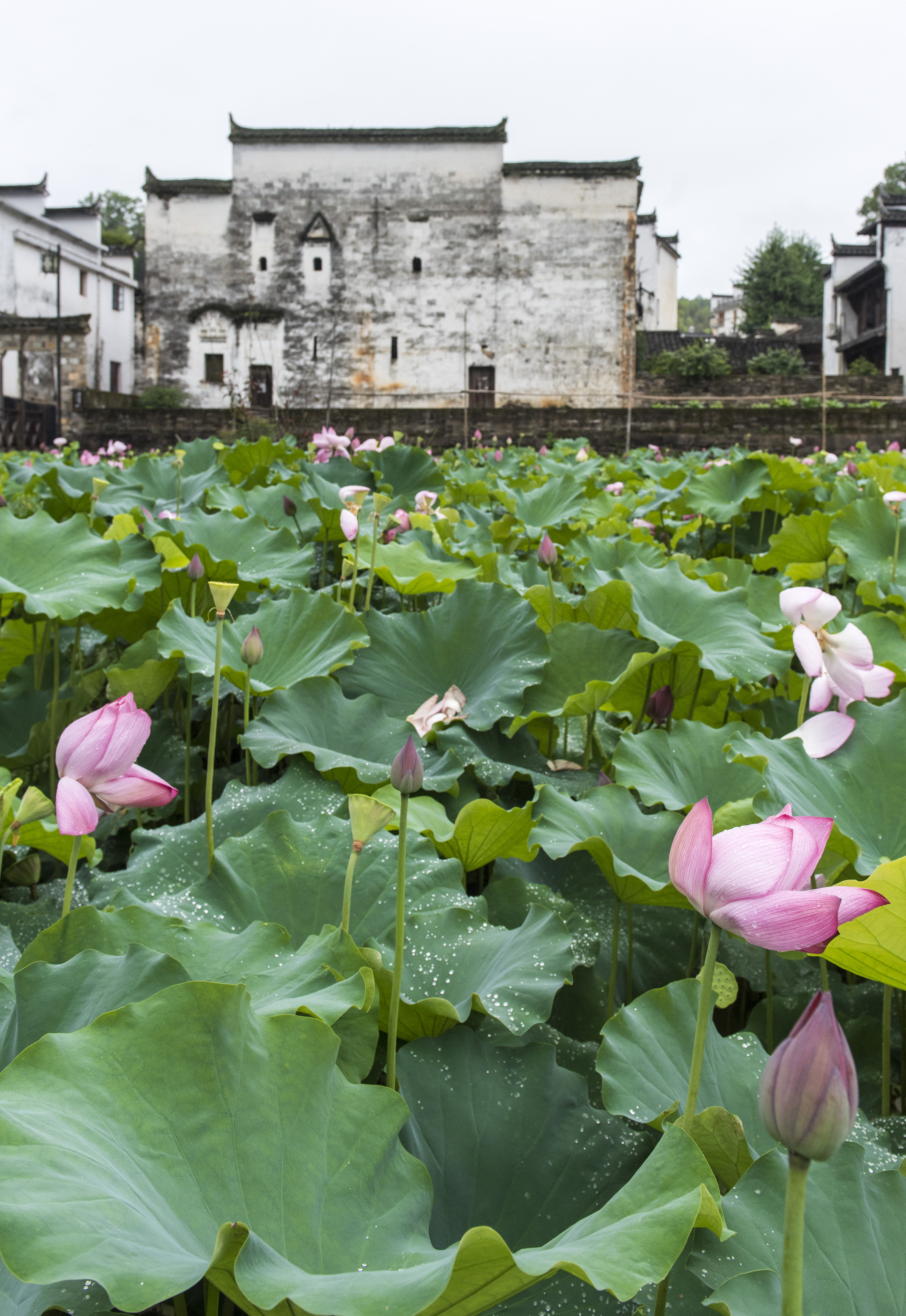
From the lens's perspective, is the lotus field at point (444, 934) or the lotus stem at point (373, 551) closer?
the lotus field at point (444, 934)

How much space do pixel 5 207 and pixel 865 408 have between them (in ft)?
59.0

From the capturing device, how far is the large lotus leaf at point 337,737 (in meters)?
1.05

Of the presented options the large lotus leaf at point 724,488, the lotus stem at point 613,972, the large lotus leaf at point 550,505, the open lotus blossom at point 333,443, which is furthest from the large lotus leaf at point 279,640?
the large lotus leaf at point 724,488

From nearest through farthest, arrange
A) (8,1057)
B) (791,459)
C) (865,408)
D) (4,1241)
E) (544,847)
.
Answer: (4,1241) < (8,1057) < (544,847) < (791,459) < (865,408)

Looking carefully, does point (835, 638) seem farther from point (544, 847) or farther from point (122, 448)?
point (122, 448)

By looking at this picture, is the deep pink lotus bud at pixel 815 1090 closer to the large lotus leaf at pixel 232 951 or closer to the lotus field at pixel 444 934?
the lotus field at pixel 444 934

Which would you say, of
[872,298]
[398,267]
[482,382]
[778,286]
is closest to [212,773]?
[482,382]

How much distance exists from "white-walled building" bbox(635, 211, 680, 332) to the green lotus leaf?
95.5 feet

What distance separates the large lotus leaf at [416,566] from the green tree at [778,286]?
32804 mm

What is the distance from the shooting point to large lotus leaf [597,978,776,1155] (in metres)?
0.59

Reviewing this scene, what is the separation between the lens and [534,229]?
19250 mm

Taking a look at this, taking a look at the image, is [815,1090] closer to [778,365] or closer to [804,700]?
[804,700]

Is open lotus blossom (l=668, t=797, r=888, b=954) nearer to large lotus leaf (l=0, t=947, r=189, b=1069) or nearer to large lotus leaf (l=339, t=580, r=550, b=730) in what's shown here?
large lotus leaf (l=0, t=947, r=189, b=1069)

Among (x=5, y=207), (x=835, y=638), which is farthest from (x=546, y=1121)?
(x=5, y=207)
